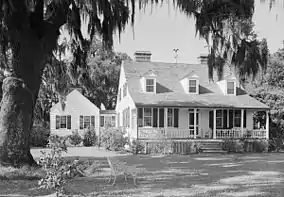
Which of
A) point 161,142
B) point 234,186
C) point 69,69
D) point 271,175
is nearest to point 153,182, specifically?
point 234,186

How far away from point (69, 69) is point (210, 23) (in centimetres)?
705

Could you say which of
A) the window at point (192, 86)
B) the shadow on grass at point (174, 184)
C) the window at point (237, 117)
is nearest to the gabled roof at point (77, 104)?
the window at point (192, 86)

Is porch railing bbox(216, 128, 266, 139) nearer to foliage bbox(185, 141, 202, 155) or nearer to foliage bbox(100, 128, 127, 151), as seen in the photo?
foliage bbox(185, 141, 202, 155)

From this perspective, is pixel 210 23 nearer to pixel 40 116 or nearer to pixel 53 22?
pixel 53 22

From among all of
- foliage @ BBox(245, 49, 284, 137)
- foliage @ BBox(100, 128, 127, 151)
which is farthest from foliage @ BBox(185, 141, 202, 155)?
foliage @ BBox(245, 49, 284, 137)

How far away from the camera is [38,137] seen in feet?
91.1

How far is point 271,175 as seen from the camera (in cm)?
1231

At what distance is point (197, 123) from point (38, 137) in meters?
11.1

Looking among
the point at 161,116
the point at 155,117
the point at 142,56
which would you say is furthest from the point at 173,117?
the point at 142,56

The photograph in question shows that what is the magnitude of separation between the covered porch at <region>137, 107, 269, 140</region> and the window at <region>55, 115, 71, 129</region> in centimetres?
757

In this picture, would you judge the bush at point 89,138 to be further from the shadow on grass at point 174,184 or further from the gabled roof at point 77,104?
the shadow on grass at point 174,184

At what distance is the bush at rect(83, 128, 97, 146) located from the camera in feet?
95.1

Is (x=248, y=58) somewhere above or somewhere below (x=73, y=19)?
below

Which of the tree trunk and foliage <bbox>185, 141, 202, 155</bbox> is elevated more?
the tree trunk
